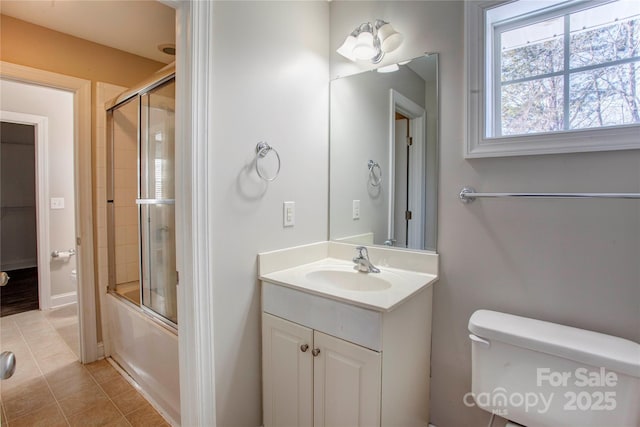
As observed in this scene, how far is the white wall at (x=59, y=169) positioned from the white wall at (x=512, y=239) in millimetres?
3438

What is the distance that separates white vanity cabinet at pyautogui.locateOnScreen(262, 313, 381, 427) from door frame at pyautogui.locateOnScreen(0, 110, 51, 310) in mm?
3250

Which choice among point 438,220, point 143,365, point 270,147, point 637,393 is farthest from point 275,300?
point 637,393

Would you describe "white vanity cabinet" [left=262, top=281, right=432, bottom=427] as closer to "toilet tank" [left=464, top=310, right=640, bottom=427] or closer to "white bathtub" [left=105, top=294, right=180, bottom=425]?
"toilet tank" [left=464, top=310, right=640, bottom=427]

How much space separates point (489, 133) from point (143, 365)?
Result: 2.32 m

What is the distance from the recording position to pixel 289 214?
161 cm

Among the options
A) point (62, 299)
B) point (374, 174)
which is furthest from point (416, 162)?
point (62, 299)

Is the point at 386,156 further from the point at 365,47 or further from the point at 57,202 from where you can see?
the point at 57,202

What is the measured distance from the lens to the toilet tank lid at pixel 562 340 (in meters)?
0.97

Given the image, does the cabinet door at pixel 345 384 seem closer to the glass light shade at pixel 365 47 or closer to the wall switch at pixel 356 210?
the wall switch at pixel 356 210

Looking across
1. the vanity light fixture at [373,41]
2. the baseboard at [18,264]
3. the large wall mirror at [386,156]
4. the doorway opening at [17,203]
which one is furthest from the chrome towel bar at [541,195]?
the baseboard at [18,264]

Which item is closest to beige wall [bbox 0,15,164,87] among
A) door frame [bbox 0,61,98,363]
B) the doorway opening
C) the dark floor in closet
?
door frame [bbox 0,61,98,363]

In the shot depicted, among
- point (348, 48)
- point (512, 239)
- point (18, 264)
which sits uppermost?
point (348, 48)

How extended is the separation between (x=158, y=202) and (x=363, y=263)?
1.24 m

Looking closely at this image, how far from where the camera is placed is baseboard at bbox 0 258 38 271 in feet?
15.3
